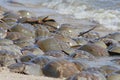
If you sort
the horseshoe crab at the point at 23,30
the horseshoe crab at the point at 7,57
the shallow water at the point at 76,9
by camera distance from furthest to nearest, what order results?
the shallow water at the point at 76,9, the horseshoe crab at the point at 23,30, the horseshoe crab at the point at 7,57

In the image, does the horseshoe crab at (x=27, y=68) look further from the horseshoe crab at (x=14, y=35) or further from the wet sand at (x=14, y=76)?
the horseshoe crab at (x=14, y=35)

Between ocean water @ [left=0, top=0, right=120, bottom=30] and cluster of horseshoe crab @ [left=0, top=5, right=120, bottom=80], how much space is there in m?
2.33

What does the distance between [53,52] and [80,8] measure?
6.91 meters

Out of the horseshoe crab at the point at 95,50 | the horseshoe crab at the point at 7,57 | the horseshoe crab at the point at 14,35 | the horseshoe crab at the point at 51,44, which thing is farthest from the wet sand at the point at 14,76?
the horseshoe crab at the point at 14,35

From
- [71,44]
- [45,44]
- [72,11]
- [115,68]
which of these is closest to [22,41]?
[45,44]

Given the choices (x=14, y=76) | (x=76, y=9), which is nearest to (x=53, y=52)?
(x=14, y=76)

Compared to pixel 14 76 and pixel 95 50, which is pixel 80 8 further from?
pixel 14 76

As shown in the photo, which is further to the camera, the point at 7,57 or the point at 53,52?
the point at 53,52

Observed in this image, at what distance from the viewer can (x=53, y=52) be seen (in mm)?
5355

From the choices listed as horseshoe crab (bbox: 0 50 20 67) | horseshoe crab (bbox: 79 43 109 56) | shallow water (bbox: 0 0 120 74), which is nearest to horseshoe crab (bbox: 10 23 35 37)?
horseshoe crab (bbox: 79 43 109 56)

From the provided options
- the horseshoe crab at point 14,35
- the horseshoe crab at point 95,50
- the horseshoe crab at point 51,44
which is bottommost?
the horseshoe crab at point 95,50

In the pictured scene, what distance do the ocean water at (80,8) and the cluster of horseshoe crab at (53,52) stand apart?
2.33 m

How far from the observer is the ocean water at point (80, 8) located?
1015 centimetres

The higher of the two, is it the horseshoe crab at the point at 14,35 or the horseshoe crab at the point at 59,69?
the horseshoe crab at the point at 14,35
